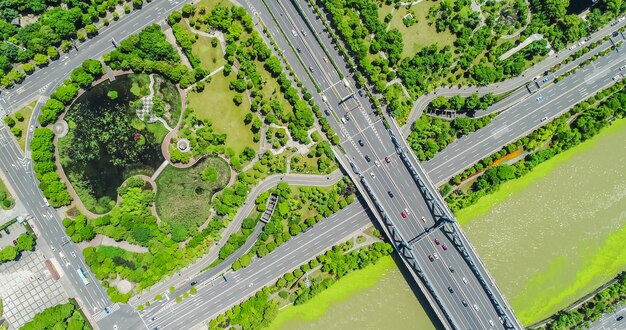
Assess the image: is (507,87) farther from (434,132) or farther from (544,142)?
(434,132)

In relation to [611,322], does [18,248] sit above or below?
above

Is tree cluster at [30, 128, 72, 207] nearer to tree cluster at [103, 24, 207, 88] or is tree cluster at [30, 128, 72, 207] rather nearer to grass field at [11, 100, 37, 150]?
grass field at [11, 100, 37, 150]

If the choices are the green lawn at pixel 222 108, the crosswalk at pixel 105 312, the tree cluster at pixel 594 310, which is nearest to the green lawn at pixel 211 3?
the green lawn at pixel 222 108

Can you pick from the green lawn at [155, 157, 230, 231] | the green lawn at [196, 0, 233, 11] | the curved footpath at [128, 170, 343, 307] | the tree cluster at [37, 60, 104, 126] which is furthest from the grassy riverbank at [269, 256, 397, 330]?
the green lawn at [196, 0, 233, 11]

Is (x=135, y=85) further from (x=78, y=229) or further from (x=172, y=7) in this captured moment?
(x=78, y=229)

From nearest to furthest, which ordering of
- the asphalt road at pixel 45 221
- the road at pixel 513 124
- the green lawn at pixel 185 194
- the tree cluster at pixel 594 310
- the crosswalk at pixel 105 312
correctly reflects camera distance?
the asphalt road at pixel 45 221 < the tree cluster at pixel 594 310 < the crosswalk at pixel 105 312 < the green lawn at pixel 185 194 < the road at pixel 513 124

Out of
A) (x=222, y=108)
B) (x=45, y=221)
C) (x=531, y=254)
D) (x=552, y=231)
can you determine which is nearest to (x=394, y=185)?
(x=531, y=254)

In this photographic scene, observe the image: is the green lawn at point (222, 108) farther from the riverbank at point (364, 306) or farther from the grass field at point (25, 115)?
the riverbank at point (364, 306)
